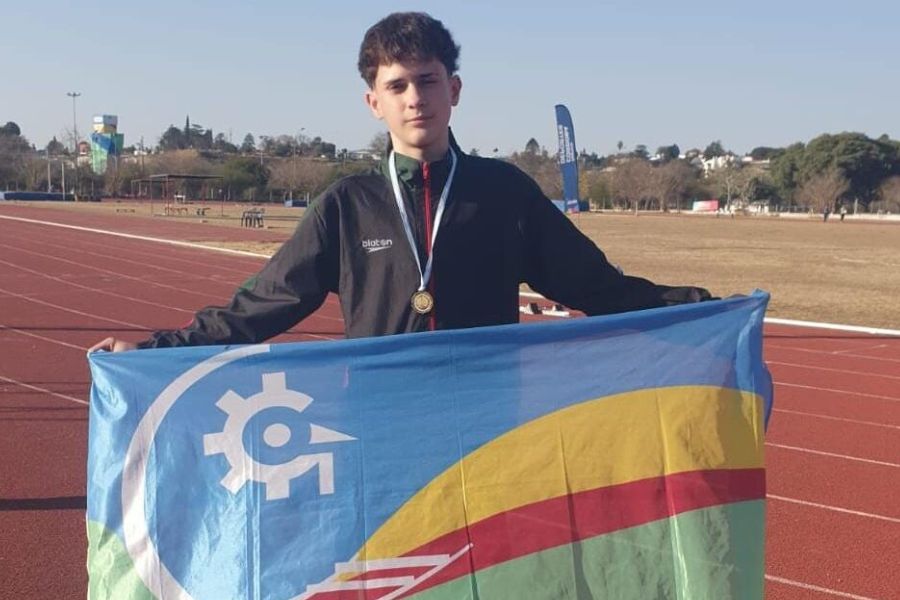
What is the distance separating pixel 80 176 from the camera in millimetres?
91375

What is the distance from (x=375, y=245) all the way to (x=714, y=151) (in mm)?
190649

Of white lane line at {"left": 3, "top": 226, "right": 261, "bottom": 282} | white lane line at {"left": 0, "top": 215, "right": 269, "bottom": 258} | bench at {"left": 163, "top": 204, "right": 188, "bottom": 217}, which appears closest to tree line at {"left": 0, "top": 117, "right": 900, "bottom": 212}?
bench at {"left": 163, "top": 204, "right": 188, "bottom": 217}

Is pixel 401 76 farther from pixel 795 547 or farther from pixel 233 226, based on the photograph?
pixel 233 226

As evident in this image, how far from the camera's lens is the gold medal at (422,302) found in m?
2.62

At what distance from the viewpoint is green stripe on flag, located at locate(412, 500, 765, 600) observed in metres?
2.79

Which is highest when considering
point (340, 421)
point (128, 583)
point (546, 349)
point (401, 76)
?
point (401, 76)

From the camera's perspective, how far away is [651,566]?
2873mm

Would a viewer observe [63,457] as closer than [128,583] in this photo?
No

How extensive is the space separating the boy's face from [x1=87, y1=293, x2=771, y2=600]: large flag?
1.72ft

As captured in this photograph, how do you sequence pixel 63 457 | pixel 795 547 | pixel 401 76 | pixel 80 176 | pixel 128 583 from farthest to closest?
1. pixel 80 176
2. pixel 63 457
3. pixel 795 547
4. pixel 128 583
5. pixel 401 76

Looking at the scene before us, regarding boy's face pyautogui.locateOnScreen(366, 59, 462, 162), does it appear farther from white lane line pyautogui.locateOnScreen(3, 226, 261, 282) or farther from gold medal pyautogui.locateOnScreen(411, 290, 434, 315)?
white lane line pyautogui.locateOnScreen(3, 226, 261, 282)

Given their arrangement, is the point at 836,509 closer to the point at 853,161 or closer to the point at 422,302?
the point at 422,302

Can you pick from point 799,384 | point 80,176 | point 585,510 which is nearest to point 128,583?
point 585,510

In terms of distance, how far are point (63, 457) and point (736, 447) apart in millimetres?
5322
